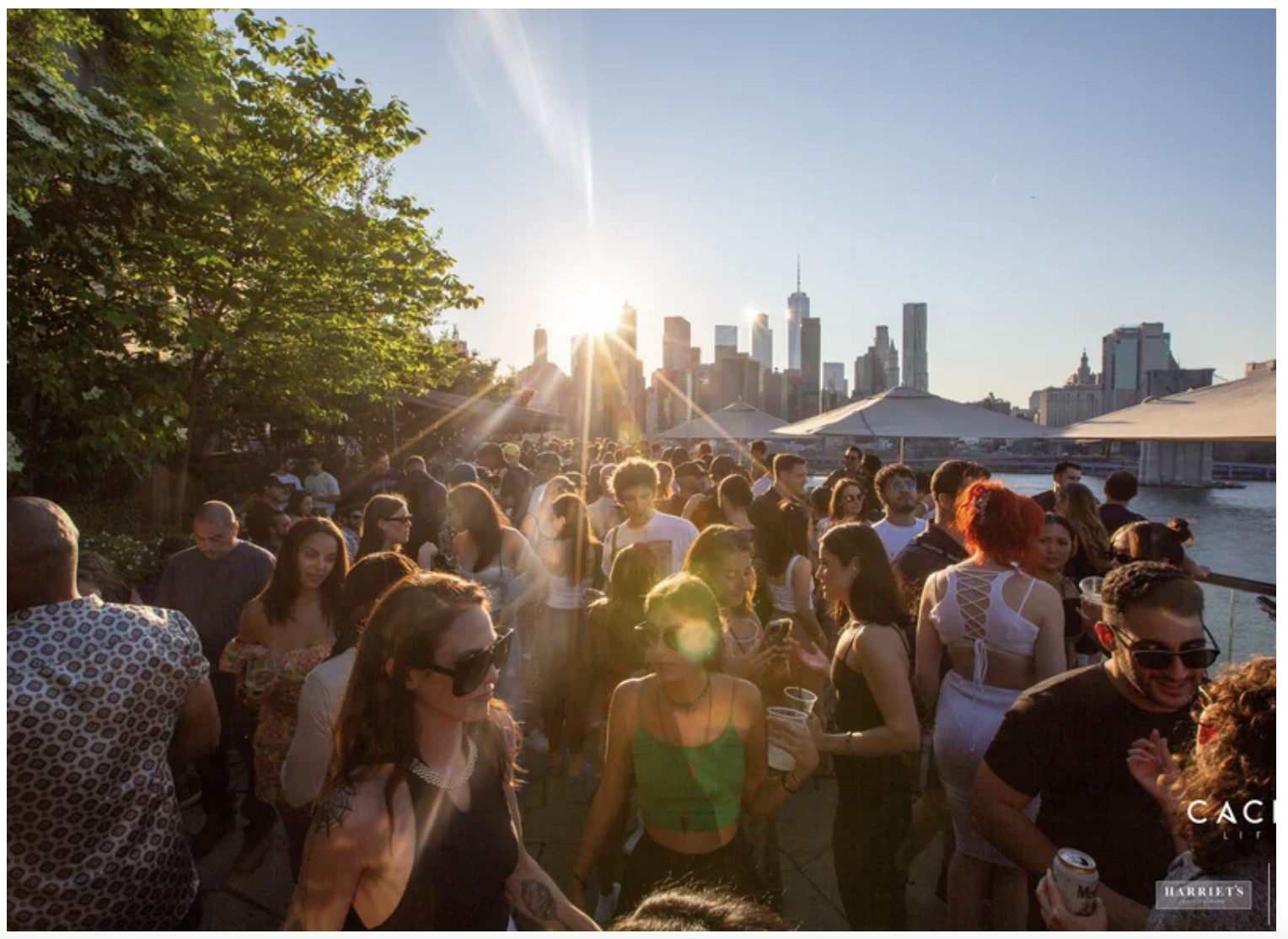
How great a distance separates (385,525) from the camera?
12.8ft

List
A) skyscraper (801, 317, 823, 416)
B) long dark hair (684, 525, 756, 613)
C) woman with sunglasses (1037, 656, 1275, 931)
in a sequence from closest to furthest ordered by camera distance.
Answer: woman with sunglasses (1037, 656, 1275, 931), long dark hair (684, 525, 756, 613), skyscraper (801, 317, 823, 416)

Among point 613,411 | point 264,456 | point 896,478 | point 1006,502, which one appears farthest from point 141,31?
point 613,411

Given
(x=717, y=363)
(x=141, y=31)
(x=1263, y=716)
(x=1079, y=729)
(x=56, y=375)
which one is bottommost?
(x=1079, y=729)

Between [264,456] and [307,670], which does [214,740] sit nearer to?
[307,670]

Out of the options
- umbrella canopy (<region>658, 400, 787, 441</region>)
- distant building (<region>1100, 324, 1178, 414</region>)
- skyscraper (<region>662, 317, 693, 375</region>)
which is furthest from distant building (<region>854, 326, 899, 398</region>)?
umbrella canopy (<region>658, 400, 787, 441</region>)

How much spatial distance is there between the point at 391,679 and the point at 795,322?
183945mm

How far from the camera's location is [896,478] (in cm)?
444

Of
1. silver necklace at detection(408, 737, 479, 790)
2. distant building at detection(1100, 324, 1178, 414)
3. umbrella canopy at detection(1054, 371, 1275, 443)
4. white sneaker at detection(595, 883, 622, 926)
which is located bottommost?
white sneaker at detection(595, 883, 622, 926)

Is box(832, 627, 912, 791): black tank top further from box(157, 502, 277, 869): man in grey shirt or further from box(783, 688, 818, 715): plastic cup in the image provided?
box(157, 502, 277, 869): man in grey shirt

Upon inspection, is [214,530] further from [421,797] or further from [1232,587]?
[1232,587]

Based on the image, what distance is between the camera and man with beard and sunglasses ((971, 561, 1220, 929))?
1.81m

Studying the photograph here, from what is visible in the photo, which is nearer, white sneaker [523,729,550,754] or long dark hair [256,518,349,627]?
long dark hair [256,518,349,627]

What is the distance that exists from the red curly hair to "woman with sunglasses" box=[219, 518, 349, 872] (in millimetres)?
2666

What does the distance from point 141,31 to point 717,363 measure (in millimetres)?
102346
